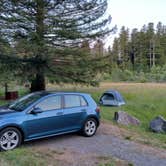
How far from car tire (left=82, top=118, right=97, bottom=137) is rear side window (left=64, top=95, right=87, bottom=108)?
59 centimetres

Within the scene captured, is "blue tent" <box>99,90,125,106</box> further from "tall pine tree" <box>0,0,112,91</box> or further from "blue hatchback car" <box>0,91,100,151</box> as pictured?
"blue hatchback car" <box>0,91,100,151</box>

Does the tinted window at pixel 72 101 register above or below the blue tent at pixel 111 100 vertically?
above

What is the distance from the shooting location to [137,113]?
16.1m

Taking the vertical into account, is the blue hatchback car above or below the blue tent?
above

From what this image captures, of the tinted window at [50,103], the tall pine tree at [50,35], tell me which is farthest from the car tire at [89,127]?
the tall pine tree at [50,35]

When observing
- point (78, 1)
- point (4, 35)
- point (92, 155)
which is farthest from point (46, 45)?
point (92, 155)

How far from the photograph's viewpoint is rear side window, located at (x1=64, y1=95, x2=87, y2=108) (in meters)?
8.22

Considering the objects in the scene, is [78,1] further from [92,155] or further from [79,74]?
[92,155]

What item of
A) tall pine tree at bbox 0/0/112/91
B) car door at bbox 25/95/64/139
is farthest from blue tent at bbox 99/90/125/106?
car door at bbox 25/95/64/139

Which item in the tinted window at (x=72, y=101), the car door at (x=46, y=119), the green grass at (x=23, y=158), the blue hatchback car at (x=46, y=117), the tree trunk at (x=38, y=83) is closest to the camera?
the green grass at (x=23, y=158)

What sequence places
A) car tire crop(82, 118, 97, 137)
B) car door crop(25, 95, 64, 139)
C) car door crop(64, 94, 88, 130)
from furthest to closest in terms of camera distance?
car tire crop(82, 118, 97, 137) → car door crop(64, 94, 88, 130) → car door crop(25, 95, 64, 139)

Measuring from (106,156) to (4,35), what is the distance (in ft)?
37.7

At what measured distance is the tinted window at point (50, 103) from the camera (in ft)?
24.9

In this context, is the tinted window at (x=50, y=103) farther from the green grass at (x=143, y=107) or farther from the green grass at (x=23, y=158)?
the green grass at (x=143, y=107)
